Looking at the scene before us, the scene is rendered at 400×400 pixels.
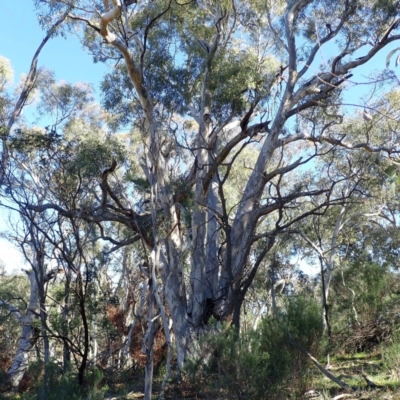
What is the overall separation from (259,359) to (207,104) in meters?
5.94

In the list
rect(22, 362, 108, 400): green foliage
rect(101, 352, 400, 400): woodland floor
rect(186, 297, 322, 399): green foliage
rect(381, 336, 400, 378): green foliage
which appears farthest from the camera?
rect(22, 362, 108, 400): green foliage

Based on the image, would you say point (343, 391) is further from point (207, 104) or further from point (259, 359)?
point (207, 104)

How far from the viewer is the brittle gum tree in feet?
28.8

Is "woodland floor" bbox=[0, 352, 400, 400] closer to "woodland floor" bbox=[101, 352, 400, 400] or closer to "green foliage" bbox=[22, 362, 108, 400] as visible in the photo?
"woodland floor" bbox=[101, 352, 400, 400]

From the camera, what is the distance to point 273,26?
11.7 m

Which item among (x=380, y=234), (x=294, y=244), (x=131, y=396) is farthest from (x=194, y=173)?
(x=380, y=234)

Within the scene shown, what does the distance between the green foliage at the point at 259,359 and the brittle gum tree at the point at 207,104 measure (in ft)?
3.34

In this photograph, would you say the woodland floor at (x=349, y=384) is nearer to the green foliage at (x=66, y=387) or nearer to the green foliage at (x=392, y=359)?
the green foliage at (x=392, y=359)

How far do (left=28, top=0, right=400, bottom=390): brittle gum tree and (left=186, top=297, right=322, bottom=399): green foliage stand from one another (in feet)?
3.34

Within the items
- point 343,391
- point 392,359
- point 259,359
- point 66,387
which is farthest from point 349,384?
point 66,387

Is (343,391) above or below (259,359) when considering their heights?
below

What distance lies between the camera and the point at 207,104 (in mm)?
10453

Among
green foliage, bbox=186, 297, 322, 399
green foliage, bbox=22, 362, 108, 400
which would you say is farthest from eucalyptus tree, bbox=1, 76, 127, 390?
green foliage, bbox=186, 297, 322, 399

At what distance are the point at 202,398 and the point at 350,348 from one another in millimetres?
→ 4905
